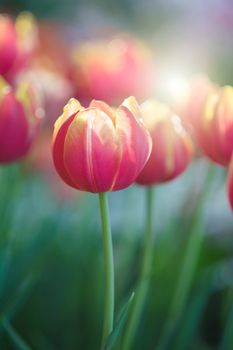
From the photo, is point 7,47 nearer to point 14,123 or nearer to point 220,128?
point 14,123

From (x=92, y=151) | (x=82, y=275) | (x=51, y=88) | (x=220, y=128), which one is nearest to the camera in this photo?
(x=92, y=151)

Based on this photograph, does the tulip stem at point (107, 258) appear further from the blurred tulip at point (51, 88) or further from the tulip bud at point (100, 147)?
the blurred tulip at point (51, 88)

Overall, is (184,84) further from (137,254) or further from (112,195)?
(112,195)

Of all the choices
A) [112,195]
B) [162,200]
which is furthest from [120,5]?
[162,200]

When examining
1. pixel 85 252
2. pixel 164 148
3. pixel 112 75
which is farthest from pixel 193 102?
pixel 85 252

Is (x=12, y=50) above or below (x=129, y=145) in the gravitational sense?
above

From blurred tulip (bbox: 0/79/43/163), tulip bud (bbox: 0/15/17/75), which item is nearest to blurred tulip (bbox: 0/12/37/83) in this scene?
tulip bud (bbox: 0/15/17/75)

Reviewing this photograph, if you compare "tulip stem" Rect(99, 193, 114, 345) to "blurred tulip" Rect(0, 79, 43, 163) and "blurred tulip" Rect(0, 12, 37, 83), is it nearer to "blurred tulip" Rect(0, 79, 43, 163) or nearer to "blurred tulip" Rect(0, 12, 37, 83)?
"blurred tulip" Rect(0, 79, 43, 163)
